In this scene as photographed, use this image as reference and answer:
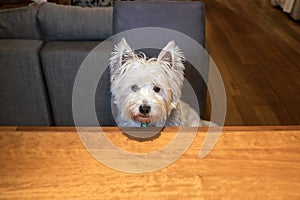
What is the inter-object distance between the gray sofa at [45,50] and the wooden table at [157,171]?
0.79 m

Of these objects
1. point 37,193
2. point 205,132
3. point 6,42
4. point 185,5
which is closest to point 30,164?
point 37,193

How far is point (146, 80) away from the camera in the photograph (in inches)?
52.7

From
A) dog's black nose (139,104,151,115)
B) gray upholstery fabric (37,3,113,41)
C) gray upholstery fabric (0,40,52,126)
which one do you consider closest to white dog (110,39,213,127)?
dog's black nose (139,104,151,115)

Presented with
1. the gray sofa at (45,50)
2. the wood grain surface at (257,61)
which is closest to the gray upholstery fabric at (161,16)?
the gray sofa at (45,50)

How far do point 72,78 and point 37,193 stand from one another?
1133mm

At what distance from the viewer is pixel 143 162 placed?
862mm

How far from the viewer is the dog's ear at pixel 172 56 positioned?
4.32 ft

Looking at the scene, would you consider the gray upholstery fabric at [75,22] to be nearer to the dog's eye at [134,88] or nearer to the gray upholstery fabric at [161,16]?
the gray upholstery fabric at [161,16]

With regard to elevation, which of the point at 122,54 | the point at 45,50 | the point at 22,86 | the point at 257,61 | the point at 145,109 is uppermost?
the point at 122,54

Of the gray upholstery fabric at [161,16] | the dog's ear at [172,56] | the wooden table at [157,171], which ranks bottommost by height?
the wooden table at [157,171]

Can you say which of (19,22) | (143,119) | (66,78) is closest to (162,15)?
(143,119)

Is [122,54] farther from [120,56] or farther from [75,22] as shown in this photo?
[75,22]

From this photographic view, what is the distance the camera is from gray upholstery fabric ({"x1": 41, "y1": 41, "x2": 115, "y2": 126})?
173 cm

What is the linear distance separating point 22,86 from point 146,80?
34.0 inches
